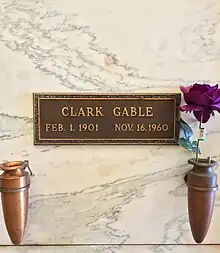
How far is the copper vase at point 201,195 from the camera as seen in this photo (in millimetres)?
1335

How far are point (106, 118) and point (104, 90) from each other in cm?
10

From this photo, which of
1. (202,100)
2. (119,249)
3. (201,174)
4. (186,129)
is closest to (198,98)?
(202,100)

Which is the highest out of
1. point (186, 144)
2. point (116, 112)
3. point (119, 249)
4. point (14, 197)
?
point (116, 112)

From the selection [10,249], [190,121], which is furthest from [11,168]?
[190,121]

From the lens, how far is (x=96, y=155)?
1.45 m

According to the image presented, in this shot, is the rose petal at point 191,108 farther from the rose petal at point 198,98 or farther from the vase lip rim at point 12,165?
the vase lip rim at point 12,165

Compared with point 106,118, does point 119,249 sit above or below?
below

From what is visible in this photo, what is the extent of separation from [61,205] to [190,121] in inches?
21.8

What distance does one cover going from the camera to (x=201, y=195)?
134 centimetres

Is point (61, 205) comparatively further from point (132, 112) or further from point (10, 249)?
point (132, 112)

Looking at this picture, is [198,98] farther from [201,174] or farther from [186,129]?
[201,174]

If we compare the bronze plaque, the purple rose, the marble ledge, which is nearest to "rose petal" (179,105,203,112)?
the purple rose

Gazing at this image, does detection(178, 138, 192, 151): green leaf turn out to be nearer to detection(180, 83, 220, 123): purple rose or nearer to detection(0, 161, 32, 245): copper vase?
detection(180, 83, 220, 123): purple rose

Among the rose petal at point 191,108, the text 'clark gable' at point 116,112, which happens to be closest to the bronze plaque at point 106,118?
the text 'clark gable' at point 116,112
